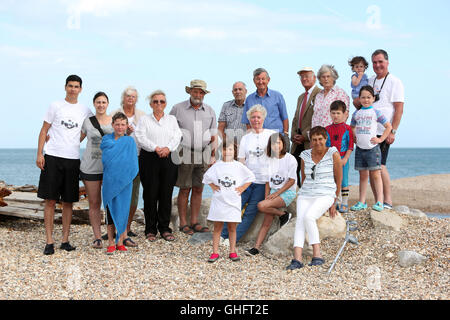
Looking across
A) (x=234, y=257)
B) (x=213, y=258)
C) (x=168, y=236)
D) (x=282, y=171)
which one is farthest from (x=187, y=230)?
(x=282, y=171)

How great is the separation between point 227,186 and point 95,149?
1977mm

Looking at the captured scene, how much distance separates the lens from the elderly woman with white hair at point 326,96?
6750mm

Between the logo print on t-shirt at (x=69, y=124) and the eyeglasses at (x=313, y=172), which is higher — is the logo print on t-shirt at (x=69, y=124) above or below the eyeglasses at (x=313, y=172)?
above

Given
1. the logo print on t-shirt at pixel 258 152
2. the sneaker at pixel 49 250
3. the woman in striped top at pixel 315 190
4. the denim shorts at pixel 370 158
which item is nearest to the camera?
the woman in striped top at pixel 315 190

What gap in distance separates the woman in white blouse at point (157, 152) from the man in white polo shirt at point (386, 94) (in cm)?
330

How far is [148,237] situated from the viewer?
6969 mm

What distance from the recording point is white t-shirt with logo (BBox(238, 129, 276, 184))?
247 inches

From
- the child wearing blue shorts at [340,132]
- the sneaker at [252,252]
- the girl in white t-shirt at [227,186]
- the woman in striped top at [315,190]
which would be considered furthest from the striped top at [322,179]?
the sneaker at [252,252]

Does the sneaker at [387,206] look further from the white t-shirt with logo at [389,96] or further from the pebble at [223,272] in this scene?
the white t-shirt with logo at [389,96]

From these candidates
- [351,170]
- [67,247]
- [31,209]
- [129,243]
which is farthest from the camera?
[351,170]

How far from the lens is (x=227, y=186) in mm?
5828

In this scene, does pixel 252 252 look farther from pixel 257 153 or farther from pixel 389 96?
pixel 389 96

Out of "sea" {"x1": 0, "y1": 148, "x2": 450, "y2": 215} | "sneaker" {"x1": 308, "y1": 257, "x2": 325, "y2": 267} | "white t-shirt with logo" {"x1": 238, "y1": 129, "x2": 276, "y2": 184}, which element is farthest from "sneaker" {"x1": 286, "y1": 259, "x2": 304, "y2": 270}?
"sea" {"x1": 0, "y1": 148, "x2": 450, "y2": 215}
